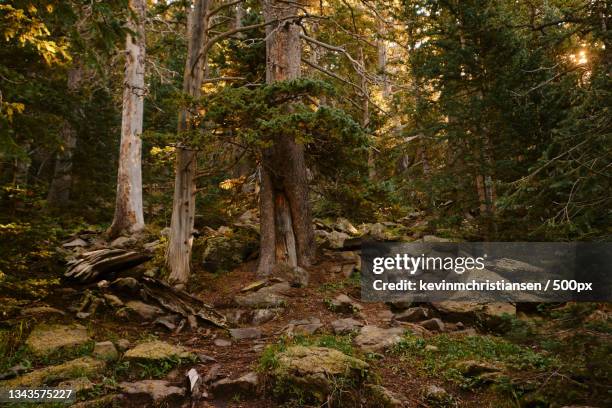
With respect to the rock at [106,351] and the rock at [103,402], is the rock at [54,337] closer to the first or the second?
the rock at [106,351]

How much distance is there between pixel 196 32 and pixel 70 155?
32.0 feet

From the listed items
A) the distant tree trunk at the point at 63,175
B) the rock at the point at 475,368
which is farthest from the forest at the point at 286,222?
the distant tree trunk at the point at 63,175

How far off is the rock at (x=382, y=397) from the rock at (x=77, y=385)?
3.46 meters

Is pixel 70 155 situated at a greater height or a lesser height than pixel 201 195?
greater

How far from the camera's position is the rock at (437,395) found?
16.5 feet

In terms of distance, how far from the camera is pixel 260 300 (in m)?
8.84

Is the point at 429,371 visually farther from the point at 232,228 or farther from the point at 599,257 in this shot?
the point at 232,228

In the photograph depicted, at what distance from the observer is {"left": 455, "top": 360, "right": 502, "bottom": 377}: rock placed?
545cm

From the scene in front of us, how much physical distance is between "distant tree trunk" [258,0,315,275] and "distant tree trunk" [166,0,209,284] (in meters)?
1.83

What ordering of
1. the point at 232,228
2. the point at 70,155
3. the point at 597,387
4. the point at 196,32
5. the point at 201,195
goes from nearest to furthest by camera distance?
1. the point at 597,387
2. the point at 196,32
3. the point at 232,228
4. the point at 201,195
5. the point at 70,155

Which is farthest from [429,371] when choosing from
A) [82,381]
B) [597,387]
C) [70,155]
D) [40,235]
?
[70,155]

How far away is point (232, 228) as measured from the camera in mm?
13141

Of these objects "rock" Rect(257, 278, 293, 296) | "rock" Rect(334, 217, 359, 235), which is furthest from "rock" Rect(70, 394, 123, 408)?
"rock" Rect(334, 217, 359, 235)

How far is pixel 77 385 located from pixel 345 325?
451 centimetres
